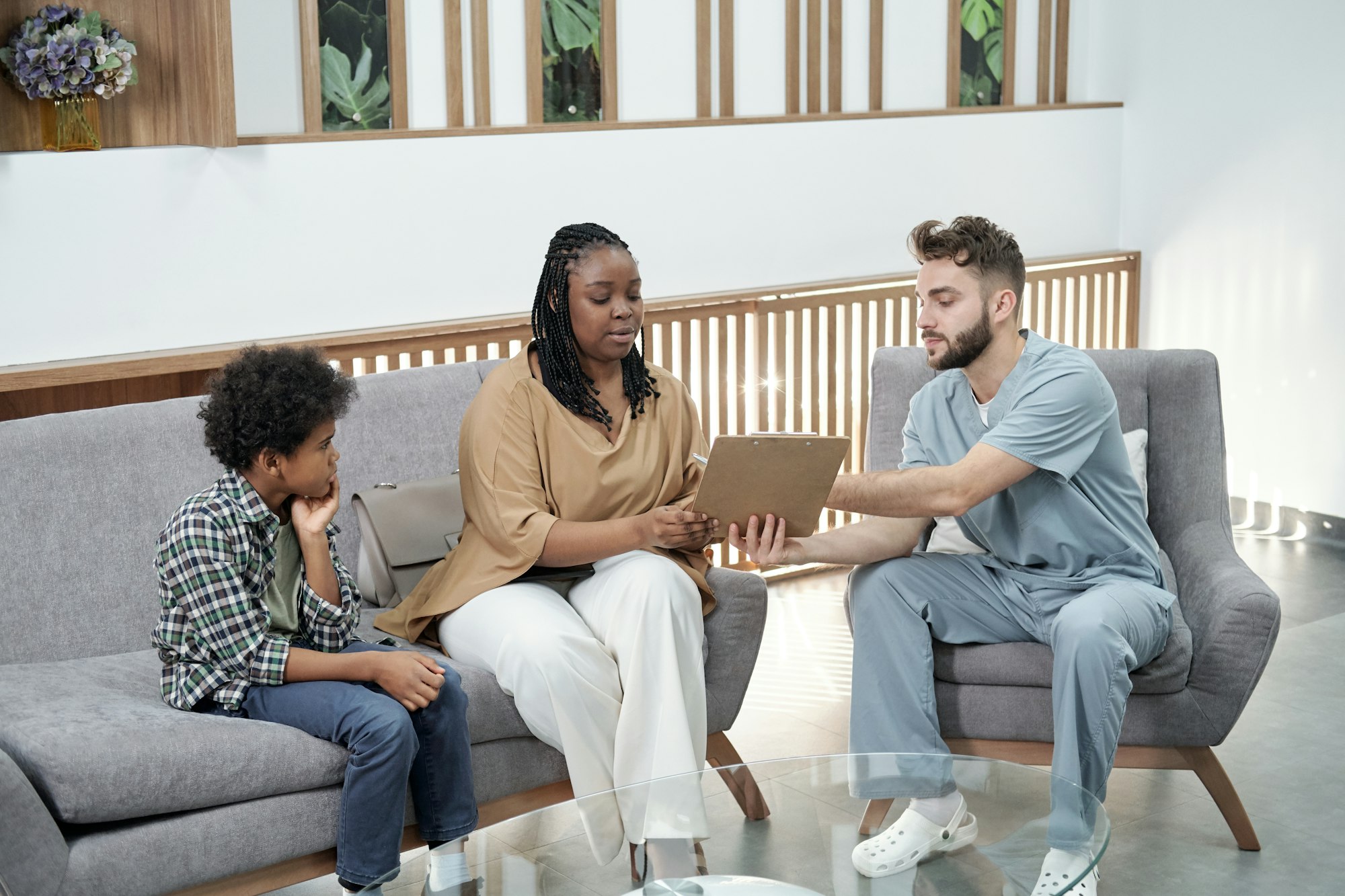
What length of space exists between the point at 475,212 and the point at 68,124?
1.06 metres

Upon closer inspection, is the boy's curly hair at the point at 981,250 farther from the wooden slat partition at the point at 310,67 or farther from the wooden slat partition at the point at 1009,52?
the wooden slat partition at the point at 1009,52

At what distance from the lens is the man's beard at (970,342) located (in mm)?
2652

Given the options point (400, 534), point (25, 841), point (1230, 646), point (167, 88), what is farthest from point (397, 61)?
point (1230, 646)

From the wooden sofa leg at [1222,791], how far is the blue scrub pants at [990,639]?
0.19 m

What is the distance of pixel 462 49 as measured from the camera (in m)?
3.81

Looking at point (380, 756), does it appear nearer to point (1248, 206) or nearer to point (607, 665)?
point (607, 665)

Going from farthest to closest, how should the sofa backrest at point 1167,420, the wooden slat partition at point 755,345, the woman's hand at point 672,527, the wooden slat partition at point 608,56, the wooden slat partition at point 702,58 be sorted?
the wooden slat partition at point 702,58 → the wooden slat partition at point 608,56 → the wooden slat partition at point 755,345 → the sofa backrest at point 1167,420 → the woman's hand at point 672,527

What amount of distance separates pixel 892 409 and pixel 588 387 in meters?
0.76

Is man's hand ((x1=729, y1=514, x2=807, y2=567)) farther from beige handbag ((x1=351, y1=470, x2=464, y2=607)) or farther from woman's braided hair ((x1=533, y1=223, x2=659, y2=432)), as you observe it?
beige handbag ((x1=351, y1=470, x2=464, y2=607))

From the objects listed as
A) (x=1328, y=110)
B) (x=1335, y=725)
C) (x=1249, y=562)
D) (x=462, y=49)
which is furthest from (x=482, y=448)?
(x=1328, y=110)

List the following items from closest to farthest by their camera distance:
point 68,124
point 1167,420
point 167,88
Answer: point 1167,420 → point 68,124 → point 167,88

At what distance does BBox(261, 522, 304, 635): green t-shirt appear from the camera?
2.30 m

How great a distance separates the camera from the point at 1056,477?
→ 2600 millimetres

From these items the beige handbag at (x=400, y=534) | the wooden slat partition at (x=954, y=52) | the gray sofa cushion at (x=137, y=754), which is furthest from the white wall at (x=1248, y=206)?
the gray sofa cushion at (x=137, y=754)
